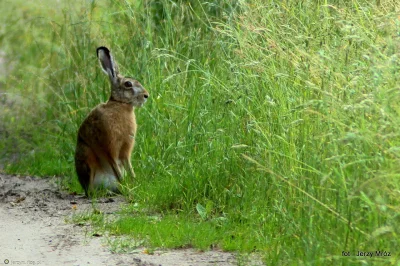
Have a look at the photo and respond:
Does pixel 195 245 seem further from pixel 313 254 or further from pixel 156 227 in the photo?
pixel 313 254

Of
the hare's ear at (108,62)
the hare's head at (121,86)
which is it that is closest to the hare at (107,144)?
the hare's head at (121,86)

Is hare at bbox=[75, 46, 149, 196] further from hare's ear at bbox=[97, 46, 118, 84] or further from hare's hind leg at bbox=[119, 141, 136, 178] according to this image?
hare's ear at bbox=[97, 46, 118, 84]

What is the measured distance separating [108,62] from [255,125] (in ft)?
9.00

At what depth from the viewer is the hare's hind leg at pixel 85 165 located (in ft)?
28.7

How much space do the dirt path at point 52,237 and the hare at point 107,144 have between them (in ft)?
0.86

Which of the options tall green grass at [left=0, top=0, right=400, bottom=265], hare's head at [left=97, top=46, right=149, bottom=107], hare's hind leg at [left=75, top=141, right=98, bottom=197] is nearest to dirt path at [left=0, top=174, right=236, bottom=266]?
hare's hind leg at [left=75, top=141, right=98, bottom=197]

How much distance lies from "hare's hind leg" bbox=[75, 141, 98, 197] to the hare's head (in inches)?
23.7

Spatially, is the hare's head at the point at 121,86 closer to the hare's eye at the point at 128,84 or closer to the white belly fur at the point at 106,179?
the hare's eye at the point at 128,84

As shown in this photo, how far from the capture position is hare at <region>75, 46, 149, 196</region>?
8.76 metres

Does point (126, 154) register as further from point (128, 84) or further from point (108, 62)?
point (108, 62)

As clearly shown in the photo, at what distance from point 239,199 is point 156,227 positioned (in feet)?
2.26

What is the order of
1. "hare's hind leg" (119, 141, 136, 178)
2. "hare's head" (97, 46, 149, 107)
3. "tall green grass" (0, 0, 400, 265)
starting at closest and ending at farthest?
"tall green grass" (0, 0, 400, 265)
"hare's hind leg" (119, 141, 136, 178)
"hare's head" (97, 46, 149, 107)

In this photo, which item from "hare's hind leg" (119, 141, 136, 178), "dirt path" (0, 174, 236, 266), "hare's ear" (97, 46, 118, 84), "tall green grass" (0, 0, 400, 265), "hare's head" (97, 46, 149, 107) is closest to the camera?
"tall green grass" (0, 0, 400, 265)

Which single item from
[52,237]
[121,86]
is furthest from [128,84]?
[52,237]
